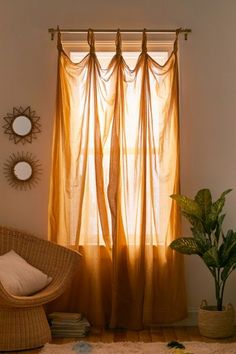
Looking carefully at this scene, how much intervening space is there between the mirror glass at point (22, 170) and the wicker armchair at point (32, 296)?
17.7 inches

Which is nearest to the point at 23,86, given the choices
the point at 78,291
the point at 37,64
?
the point at 37,64

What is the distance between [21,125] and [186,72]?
142cm

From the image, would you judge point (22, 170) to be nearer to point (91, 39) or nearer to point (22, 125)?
point (22, 125)

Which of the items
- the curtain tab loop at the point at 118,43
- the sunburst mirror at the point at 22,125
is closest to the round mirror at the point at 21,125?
the sunburst mirror at the point at 22,125

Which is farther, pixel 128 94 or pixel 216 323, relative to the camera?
pixel 128 94

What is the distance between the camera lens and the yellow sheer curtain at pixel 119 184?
4.80 m

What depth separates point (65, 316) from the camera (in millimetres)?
4594

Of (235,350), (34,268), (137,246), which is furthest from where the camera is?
(137,246)

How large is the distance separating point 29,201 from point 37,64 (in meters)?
1.12

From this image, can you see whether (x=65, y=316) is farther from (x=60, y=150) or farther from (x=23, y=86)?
(x=23, y=86)

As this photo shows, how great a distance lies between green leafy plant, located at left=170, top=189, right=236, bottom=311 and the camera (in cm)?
449

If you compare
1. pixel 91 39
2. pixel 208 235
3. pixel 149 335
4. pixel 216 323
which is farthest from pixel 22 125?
pixel 216 323

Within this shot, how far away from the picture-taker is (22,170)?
16.1 ft

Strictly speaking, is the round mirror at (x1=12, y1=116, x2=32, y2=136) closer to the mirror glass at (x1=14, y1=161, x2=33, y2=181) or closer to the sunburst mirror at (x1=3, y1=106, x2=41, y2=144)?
the sunburst mirror at (x1=3, y1=106, x2=41, y2=144)
